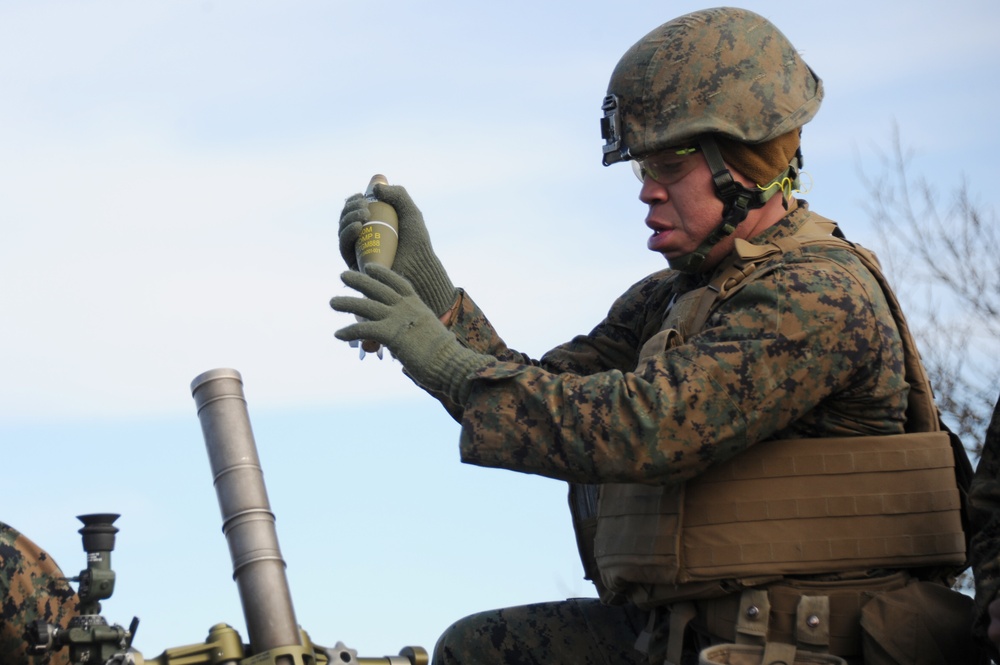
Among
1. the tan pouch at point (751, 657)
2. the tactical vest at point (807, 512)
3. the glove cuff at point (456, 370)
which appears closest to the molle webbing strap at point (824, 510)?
the tactical vest at point (807, 512)

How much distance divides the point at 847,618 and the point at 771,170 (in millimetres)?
1633

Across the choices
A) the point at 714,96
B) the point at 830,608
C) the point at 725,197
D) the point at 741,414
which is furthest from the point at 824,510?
the point at 714,96

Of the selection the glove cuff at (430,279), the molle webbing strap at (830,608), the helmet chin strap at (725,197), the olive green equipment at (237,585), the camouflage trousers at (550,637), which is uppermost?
the glove cuff at (430,279)

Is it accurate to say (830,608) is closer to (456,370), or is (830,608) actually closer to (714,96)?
(456,370)

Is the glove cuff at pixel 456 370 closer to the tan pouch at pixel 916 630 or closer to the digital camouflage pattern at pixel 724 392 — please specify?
the digital camouflage pattern at pixel 724 392

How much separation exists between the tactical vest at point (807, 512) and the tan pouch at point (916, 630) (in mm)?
141

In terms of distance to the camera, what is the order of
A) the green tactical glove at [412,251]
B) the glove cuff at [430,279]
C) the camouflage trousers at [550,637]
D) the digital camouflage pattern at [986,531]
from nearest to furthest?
the digital camouflage pattern at [986,531] → the camouflage trousers at [550,637] → the green tactical glove at [412,251] → the glove cuff at [430,279]

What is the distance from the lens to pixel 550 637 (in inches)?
247

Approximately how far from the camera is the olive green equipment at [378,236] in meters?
6.36

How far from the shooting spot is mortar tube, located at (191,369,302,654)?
199 inches

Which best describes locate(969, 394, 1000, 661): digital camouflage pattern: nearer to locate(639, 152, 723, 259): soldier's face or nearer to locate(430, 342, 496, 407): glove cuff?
locate(639, 152, 723, 259): soldier's face

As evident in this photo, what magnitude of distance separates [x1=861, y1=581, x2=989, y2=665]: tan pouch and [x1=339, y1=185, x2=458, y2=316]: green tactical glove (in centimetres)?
225

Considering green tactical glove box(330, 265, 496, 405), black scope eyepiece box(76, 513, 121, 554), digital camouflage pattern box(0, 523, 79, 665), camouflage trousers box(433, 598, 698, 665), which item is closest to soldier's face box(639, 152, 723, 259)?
green tactical glove box(330, 265, 496, 405)

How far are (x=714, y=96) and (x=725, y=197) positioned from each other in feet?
1.18
